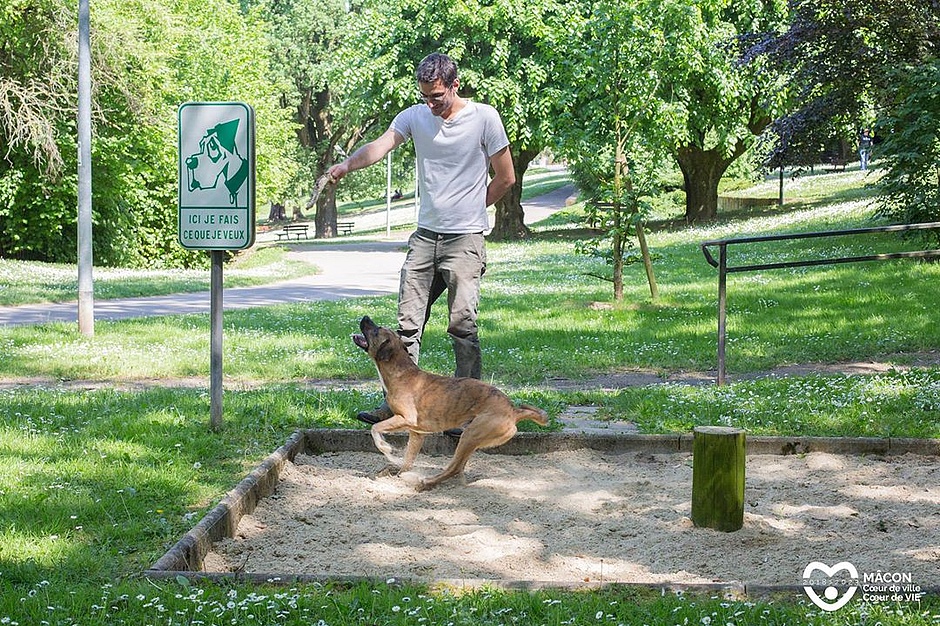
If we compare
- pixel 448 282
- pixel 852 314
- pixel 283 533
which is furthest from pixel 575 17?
pixel 283 533

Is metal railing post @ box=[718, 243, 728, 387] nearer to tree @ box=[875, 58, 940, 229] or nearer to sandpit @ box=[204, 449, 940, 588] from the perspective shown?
sandpit @ box=[204, 449, 940, 588]

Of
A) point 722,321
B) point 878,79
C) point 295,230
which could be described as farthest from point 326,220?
point 722,321

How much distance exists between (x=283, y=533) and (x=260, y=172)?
35031 mm

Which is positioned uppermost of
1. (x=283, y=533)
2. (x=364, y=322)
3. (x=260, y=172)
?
(x=260, y=172)

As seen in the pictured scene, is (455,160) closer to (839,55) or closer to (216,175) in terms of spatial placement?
(216,175)

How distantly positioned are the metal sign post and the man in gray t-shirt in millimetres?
657

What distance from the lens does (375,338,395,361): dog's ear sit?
6227 millimetres

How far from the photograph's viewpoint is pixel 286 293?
22016 millimetres

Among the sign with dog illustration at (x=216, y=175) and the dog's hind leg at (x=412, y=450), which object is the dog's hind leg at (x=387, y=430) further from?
the sign with dog illustration at (x=216, y=175)

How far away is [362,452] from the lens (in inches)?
272

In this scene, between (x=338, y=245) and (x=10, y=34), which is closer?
(x=10, y=34)

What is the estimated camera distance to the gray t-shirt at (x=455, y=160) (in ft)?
22.3

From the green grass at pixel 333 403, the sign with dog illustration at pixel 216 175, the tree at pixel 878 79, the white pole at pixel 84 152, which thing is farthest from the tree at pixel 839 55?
the sign with dog illustration at pixel 216 175

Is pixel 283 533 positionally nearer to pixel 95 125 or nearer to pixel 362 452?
pixel 362 452
